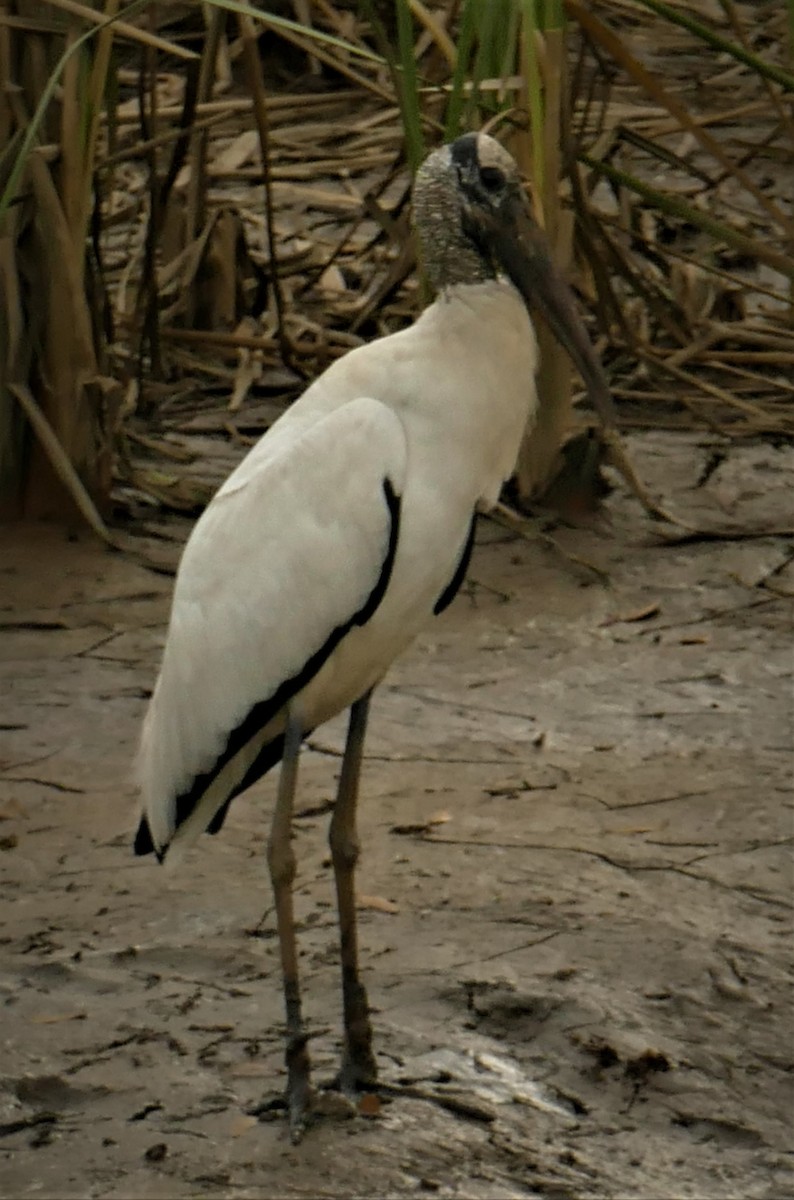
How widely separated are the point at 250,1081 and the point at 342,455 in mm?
1013

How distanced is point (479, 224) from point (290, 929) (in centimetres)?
116

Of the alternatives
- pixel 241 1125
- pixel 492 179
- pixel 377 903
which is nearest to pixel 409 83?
pixel 492 179

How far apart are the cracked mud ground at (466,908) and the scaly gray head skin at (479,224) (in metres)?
1.20

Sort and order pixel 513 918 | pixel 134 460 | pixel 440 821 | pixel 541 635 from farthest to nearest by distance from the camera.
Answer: pixel 134 460 < pixel 541 635 < pixel 440 821 < pixel 513 918

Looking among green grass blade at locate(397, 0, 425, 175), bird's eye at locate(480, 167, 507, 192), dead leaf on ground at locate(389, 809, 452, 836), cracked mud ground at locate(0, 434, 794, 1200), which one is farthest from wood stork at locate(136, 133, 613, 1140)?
dead leaf on ground at locate(389, 809, 452, 836)

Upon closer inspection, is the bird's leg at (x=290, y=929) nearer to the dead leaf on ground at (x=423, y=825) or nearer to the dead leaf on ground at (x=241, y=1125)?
the dead leaf on ground at (x=241, y=1125)

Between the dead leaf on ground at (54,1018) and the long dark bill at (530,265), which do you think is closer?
the long dark bill at (530,265)

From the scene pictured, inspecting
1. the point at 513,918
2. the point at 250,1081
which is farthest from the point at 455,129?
the point at 250,1081

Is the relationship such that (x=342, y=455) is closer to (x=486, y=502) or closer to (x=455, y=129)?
(x=486, y=502)

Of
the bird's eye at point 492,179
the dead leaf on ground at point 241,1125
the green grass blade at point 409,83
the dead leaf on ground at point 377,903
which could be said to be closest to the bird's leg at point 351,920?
the dead leaf on ground at point 241,1125

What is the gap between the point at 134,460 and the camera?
6.20 m

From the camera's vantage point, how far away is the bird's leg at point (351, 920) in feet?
11.0

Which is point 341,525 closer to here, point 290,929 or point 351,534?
point 351,534

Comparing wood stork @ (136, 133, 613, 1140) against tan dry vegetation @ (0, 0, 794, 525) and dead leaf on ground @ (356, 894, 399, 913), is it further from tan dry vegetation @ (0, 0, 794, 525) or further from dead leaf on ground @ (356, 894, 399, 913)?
tan dry vegetation @ (0, 0, 794, 525)
